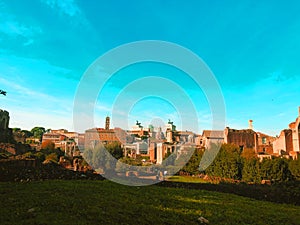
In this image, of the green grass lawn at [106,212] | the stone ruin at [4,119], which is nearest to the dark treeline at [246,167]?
the green grass lawn at [106,212]

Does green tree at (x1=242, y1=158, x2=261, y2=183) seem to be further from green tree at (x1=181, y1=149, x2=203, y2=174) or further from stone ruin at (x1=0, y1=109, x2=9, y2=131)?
stone ruin at (x1=0, y1=109, x2=9, y2=131)

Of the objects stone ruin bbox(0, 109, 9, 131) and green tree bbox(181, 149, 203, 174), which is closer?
green tree bbox(181, 149, 203, 174)

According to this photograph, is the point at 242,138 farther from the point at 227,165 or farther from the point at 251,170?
the point at 251,170

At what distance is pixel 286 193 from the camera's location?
16156 millimetres

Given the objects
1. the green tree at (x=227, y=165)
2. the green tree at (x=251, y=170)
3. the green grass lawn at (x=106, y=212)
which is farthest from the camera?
the green tree at (x=227, y=165)

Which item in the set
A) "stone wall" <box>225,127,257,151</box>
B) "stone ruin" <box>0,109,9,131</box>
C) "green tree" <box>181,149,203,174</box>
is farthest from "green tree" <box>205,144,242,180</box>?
"stone ruin" <box>0,109,9,131</box>

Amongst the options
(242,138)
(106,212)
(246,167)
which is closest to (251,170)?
(246,167)

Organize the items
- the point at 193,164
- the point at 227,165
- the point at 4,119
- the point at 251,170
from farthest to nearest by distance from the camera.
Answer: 1. the point at 4,119
2. the point at 193,164
3. the point at 227,165
4. the point at 251,170

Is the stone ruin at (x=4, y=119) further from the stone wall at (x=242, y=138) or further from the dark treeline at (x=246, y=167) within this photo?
the stone wall at (x=242, y=138)

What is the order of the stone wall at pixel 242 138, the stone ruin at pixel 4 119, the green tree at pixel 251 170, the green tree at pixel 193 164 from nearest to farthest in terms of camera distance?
the green tree at pixel 251 170 → the green tree at pixel 193 164 → the stone ruin at pixel 4 119 → the stone wall at pixel 242 138

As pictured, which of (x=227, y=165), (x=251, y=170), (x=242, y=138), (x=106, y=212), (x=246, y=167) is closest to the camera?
(x=106, y=212)

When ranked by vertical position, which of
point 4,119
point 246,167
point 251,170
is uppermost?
point 4,119

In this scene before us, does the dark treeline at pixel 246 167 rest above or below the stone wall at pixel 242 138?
below

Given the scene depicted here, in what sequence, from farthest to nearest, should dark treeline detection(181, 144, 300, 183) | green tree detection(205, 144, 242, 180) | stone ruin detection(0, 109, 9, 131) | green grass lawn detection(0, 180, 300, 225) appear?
stone ruin detection(0, 109, 9, 131)
green tree detection(205, 144, 242, 180)
dark treeline detection(181, 144, 300, 183)
green grass lawn detection(0, 180, 300, 225)
